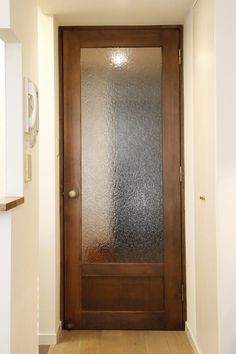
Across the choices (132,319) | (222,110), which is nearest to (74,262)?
A: (132,319)

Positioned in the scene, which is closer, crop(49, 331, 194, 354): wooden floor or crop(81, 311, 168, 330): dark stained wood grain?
crop(49, 331, 194, 354): wooden floor

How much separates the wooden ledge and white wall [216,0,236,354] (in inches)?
39.3

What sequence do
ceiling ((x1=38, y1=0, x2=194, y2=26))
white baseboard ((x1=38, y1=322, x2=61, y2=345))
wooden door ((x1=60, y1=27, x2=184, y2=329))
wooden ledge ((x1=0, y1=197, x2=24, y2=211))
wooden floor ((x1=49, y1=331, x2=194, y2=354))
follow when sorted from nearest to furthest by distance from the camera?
1. wooden ledge ((x1=0, y1=197, x2=24, y2=211))
2. ceiling ((x1=38, y1=0, x2=194, y2=26))
3. wooden floor ((x1=49, y1=331, x2=194, y2=354))
4. white baseboard ((x1=38, y1=322, x2=61, y2=345))
5. wooden door ((x1=60, y1=27, x2=184, y2=329))

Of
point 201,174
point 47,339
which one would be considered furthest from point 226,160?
point 47,339

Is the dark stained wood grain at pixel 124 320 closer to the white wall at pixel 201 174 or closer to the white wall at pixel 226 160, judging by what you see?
the white wall at pixel 201 174

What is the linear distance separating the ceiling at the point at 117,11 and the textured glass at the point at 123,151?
0.73ft

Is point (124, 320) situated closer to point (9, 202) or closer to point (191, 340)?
point (191, 340)

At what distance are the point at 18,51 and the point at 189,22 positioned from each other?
145cm

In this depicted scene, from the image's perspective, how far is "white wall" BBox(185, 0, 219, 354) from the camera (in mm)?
2551

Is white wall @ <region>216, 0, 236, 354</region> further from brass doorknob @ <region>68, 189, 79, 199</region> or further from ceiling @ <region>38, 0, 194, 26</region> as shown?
brass doorknob @ <region>68, 189, 79, 199</region>

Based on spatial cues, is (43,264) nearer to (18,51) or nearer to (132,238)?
(132,238)

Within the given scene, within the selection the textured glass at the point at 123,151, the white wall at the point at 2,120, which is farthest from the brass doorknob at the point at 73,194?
the white wall at the point at 2,120

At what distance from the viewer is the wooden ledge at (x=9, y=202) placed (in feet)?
6.28

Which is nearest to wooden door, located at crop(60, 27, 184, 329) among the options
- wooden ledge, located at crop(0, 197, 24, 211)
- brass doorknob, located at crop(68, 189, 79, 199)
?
brass doorknob, located at crop(68, 189, 79, 199)
